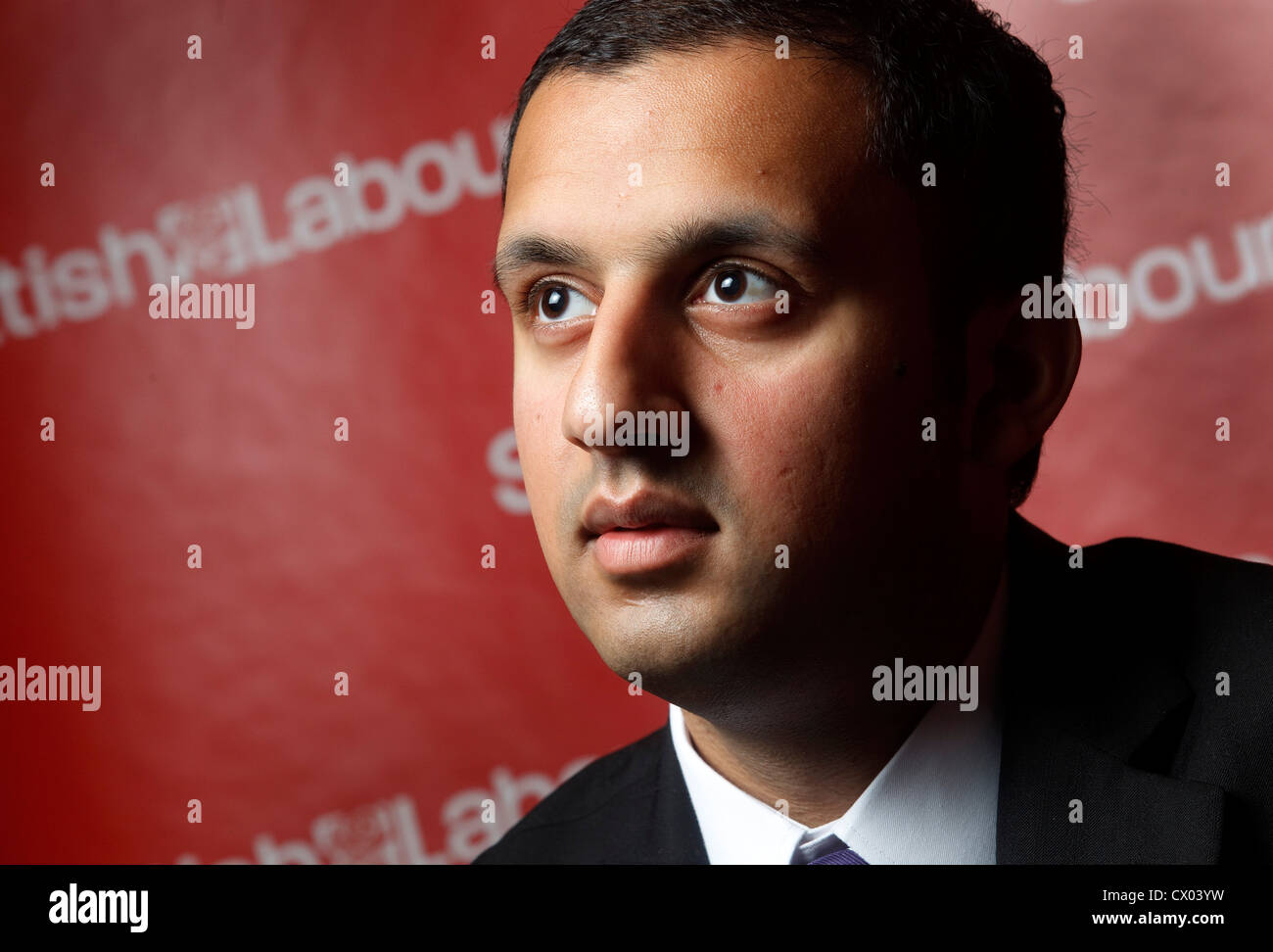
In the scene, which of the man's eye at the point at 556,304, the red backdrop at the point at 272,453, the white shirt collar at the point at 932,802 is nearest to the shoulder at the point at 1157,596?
the white shirt collar at the point at 932,802

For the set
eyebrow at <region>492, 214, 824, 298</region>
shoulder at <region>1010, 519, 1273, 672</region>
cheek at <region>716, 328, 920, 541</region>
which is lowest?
shoulder at <region>1010, 519, 1273, 672</region>

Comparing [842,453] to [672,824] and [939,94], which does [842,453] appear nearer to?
[939,94]

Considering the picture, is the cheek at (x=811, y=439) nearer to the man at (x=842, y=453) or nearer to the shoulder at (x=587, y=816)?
the man at (x=842, y=453)

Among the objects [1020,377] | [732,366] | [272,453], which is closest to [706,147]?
[732,366]

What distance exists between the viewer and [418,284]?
7.84 feet

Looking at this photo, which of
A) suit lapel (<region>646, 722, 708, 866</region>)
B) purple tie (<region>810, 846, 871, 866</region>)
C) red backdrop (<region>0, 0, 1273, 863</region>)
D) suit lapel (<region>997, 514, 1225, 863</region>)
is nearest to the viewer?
suit lapel (<region>997, 514, 1225, 863</region>)

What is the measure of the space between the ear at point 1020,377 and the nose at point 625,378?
0.37 m

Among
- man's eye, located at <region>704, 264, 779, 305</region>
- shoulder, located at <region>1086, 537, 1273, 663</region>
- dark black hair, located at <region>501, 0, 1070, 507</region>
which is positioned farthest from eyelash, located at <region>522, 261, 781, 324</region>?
A: shoulder, located at <region>1086, 537, 1273, 663</region>

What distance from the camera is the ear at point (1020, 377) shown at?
4.32ft

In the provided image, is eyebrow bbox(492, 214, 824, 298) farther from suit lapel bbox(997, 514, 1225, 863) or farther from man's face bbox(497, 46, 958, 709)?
suit lapel bbox(997, 514, 1225, 863)

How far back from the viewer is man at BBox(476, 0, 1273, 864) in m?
1.15

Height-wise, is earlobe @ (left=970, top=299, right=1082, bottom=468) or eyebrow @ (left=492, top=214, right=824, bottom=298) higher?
eyebrow @ (left=492, top=214, right=824, bottom=298)

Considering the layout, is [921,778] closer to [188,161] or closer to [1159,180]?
[1159,180]

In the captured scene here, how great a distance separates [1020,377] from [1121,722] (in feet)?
1.24
